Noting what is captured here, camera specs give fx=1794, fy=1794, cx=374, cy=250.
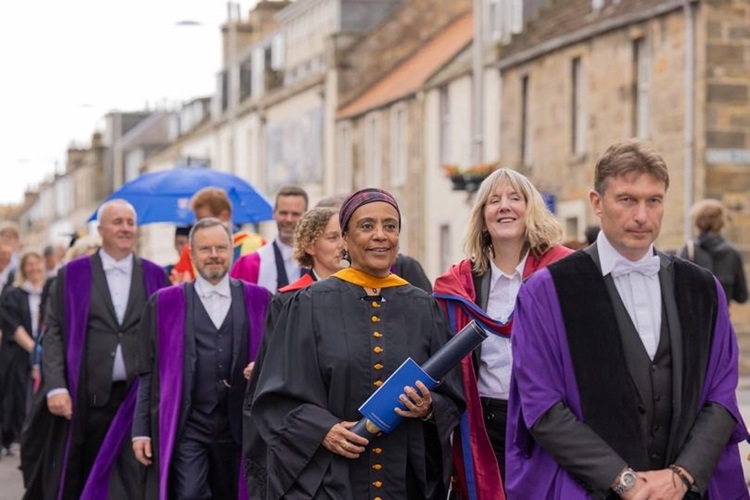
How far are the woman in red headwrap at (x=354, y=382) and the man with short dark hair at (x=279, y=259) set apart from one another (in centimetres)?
341

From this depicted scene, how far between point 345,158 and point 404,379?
43.1 meters

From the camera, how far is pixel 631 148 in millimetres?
6109

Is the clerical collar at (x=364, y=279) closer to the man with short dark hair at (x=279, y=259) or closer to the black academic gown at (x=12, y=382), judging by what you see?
the man with short dark hair at (x=279, y=259)

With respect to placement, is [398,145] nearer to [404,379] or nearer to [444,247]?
[444,247]

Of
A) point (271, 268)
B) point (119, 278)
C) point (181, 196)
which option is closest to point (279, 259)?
point (271, 268)

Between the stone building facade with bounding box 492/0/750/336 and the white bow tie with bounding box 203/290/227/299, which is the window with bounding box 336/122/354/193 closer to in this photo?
the stone building facade with bounding box 492/0/750/336

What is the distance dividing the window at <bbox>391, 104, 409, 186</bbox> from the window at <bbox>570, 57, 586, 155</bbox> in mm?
11950

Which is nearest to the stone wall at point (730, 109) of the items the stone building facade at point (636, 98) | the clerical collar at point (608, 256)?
the stone building facade at point (636, 98)

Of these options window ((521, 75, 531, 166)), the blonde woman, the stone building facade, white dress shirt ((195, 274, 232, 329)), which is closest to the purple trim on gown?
white dress shirt ((195, 274, 232, 329))

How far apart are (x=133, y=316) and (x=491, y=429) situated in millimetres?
3912

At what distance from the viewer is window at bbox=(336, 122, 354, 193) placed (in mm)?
48938

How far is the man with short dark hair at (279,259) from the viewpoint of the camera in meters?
10.6

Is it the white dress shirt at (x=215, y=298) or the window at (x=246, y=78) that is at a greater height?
the window at (x=246, y=78)

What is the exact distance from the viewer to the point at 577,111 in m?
31.2
